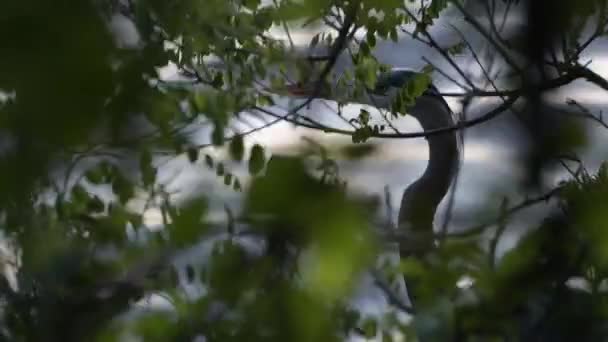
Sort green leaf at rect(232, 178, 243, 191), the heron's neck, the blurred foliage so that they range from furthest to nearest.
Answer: the heron's neck < green leaf at rect(232, 178, 243, 191) < the blurred foliage

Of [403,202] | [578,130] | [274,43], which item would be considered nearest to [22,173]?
[578,130]

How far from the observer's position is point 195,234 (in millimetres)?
524

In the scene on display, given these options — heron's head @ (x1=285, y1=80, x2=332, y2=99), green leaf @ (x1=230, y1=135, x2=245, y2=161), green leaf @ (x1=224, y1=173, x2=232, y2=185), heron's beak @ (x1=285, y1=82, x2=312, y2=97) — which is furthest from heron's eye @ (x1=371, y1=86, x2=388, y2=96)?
green leaf @ (x1=230, y1=135, x2=245, y2=161)

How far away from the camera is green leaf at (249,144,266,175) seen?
856 millimetres

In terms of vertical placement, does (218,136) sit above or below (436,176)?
above

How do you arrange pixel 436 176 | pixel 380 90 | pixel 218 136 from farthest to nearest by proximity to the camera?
pixel 380 90, pixel 436 176, pixel 218 136

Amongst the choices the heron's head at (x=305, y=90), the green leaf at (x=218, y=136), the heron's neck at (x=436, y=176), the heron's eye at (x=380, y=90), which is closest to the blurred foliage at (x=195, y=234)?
the green leaf at (x=218, y=136)

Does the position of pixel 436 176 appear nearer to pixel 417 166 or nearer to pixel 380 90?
pixel 380 90

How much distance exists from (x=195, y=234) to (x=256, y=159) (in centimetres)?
39

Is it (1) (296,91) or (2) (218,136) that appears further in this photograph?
(1) (296,91)

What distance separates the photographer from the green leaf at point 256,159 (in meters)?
0.86

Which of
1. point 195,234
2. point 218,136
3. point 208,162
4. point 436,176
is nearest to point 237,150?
point 218,136

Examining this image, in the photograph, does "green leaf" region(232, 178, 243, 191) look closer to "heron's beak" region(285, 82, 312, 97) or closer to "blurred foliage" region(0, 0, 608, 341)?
"blurred foliage" region(0, 0, 608, 341)

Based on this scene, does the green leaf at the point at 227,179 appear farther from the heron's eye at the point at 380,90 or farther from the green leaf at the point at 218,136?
the heron's eye at the point at 380,90
